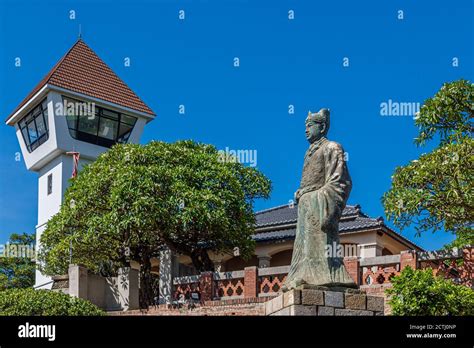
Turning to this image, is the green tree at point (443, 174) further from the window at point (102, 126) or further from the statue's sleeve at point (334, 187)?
the window at point (102, 126)

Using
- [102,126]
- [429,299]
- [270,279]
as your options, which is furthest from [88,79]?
[429,299]

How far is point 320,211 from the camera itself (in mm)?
15188

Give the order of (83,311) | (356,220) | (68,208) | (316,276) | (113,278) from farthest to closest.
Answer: (356,220) → (68,208) → (113,278) → (83,311) → (316,276)

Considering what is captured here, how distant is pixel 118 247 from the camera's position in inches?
1251

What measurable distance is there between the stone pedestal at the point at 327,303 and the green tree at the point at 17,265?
33.8 metres

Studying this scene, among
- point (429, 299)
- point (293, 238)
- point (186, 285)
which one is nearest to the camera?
point (429, 299)

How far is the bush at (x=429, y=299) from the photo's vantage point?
1953 centimetres

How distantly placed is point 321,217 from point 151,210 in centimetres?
1482

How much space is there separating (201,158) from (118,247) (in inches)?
177

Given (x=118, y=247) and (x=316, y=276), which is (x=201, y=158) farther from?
(x=316, y=276)

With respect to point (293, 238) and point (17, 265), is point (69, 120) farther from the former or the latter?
point (293, 238)

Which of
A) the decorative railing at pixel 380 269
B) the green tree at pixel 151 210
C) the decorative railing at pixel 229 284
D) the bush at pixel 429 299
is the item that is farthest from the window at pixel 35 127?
the bush at pixel 429 299
